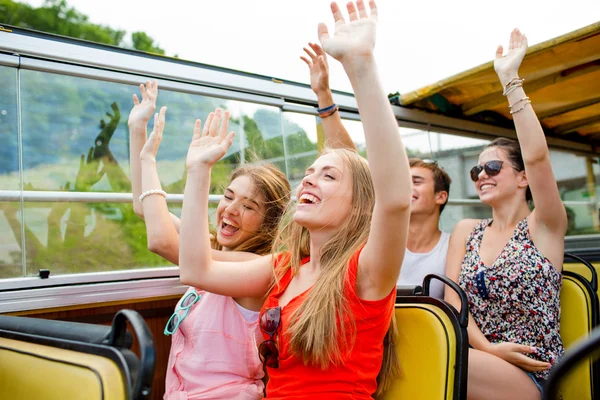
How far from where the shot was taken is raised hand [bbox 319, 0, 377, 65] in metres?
1.17

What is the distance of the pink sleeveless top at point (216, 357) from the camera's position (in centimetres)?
165

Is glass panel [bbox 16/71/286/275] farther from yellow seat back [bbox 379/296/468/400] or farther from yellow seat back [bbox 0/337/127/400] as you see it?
yellow seat back [bbox 379/296/468/400]

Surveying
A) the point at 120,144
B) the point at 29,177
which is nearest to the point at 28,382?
the point at 29,177

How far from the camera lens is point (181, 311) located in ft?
5.96

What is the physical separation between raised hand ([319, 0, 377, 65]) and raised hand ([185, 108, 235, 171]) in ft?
1.61

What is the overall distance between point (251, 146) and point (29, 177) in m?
1.06

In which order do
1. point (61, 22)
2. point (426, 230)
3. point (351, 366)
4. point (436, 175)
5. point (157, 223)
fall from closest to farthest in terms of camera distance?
point (351, 366), point (157, 223), point (426, 230), point (436, 175), point (61, 22)

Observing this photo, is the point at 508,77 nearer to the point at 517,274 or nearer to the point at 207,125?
the point at 517,274

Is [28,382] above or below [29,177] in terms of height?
below

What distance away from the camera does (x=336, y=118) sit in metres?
2.31

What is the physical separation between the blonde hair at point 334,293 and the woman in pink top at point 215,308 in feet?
0.90

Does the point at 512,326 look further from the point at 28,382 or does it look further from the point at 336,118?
the point at 28,382

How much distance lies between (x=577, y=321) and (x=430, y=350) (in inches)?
31.6

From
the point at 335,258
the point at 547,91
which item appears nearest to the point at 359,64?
the point at 335,258
